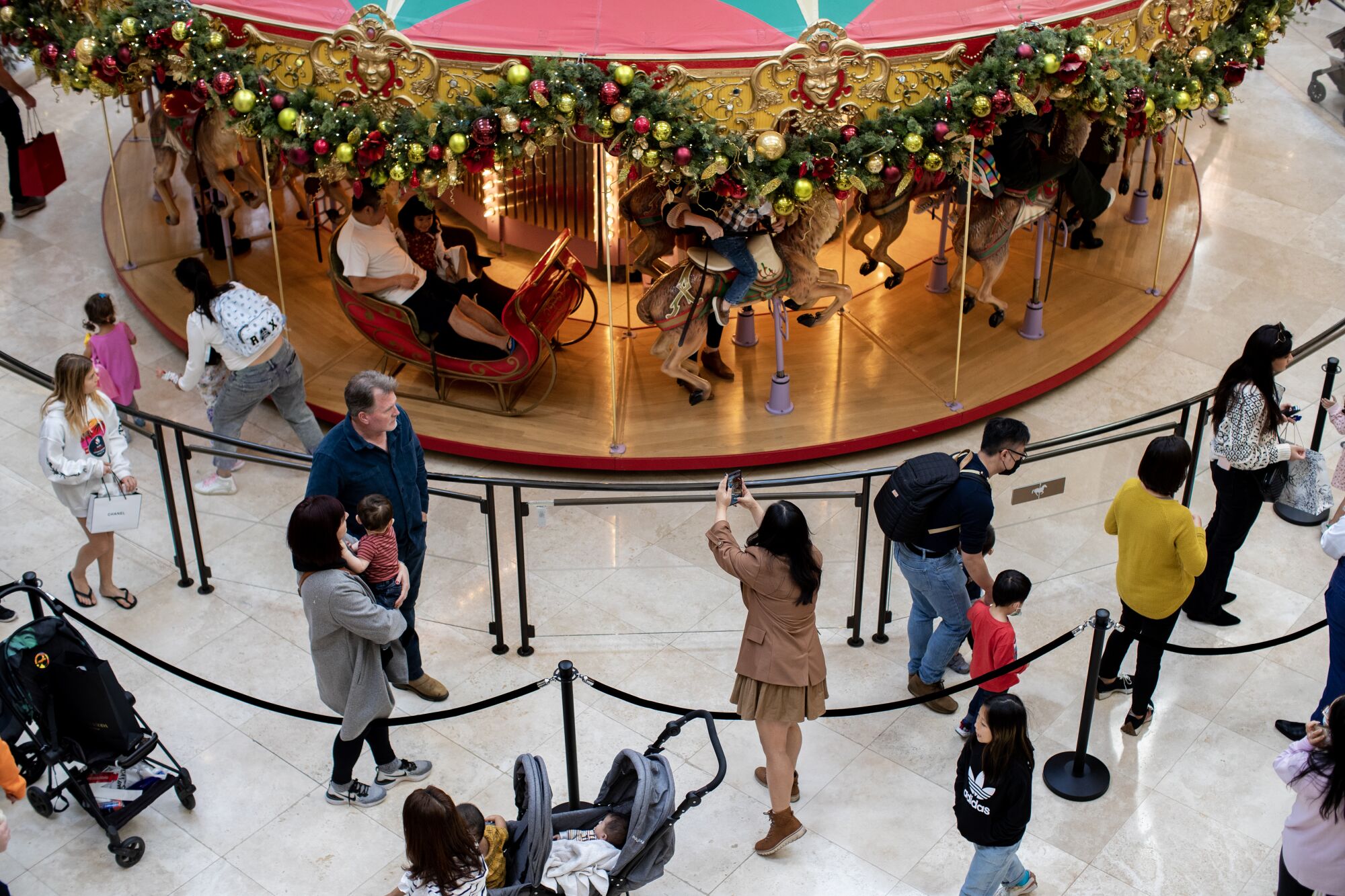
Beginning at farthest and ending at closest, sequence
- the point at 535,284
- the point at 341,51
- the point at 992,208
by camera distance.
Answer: the point at 992,208
the point at 535,284
the point at 341,51

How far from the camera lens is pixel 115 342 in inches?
335

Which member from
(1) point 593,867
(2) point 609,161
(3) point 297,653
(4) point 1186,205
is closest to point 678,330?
(2) point 609,161

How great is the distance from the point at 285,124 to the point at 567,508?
2.79 metres

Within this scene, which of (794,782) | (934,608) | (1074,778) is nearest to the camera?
(794,782)

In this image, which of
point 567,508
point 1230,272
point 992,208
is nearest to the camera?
point 567,508

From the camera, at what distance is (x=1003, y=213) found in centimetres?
958

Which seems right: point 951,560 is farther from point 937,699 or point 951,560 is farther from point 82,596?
point 82,596

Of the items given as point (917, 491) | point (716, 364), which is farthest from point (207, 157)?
point (917, 491)

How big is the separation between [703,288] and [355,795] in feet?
12.0

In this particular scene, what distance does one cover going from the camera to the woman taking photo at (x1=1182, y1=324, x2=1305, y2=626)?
6828 mm

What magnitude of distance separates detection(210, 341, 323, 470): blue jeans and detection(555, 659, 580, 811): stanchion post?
2.82 meters

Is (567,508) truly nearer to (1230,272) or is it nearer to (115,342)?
(115,342)

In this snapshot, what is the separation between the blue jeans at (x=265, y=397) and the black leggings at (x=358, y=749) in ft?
7.49

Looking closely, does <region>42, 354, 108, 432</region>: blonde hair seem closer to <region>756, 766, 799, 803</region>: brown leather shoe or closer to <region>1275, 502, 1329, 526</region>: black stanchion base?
<region>756, 766, 799, 803</region>: brown leather shoe
